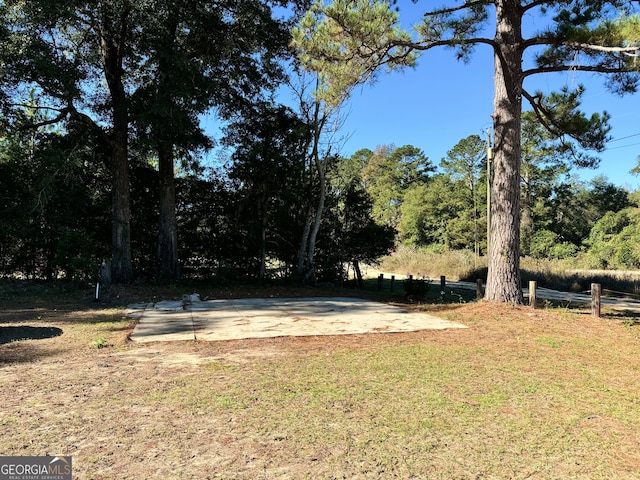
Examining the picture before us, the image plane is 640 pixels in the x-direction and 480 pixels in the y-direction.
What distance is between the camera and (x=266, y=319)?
7.41m

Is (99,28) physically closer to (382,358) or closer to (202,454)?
(382,358)

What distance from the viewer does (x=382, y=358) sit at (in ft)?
15.9

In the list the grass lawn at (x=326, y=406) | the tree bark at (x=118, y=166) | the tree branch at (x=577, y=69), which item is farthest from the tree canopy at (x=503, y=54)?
the tree bark at (x=118, y=166)

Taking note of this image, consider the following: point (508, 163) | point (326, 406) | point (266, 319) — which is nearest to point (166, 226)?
point (266, 319)

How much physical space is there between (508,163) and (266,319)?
5568mm

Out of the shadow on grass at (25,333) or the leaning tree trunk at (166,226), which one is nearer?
the shadow on grass at (25,333)

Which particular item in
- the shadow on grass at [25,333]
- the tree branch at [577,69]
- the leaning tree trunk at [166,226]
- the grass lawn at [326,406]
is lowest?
the grass lawn at [326,406]

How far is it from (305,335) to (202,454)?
3.64m

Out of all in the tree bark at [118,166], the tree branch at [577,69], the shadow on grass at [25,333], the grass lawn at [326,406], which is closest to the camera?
the grass lawn at [326,406]

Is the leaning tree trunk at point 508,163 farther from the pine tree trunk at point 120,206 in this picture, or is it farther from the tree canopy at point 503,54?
the pine tree trunk at point 120,206

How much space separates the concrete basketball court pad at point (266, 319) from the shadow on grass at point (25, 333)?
1122 millimetres

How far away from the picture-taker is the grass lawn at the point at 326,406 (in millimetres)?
2490

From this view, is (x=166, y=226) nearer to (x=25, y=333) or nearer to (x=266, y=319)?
(x=266, y=319)

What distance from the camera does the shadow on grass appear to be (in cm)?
568
